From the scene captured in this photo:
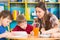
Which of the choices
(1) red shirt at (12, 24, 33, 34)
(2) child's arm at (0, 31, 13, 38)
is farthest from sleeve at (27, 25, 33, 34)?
(2) child's arm at (0, 31, 13, 38)

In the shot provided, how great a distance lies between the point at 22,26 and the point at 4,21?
15cm

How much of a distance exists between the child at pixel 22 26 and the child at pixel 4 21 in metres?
0.07

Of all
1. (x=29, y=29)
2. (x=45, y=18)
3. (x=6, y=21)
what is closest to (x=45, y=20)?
(x=45, y=18)

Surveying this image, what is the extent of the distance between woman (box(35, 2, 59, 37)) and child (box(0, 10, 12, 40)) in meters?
0.23

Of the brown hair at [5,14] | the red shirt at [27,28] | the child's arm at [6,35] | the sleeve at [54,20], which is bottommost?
the child's arm at [6,35]

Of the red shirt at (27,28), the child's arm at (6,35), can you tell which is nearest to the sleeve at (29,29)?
the red shirt at (27,28)

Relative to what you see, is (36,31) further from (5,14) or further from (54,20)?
(5,14)

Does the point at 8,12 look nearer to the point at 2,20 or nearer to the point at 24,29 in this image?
the point at 2,20

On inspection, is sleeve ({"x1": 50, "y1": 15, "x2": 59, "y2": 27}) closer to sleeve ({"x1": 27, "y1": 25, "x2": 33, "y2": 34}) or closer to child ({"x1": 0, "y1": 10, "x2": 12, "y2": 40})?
sleeve ({"x1": 27, "y1": 25, "x2": 33, "y2": 34})

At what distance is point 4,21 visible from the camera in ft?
4.49

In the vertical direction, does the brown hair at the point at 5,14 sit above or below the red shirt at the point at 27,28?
above

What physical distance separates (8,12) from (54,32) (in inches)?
15.5

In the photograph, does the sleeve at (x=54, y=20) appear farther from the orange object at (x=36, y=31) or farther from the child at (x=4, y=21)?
the child at (x=4, y=21)

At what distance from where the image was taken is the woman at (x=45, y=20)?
1.37m
